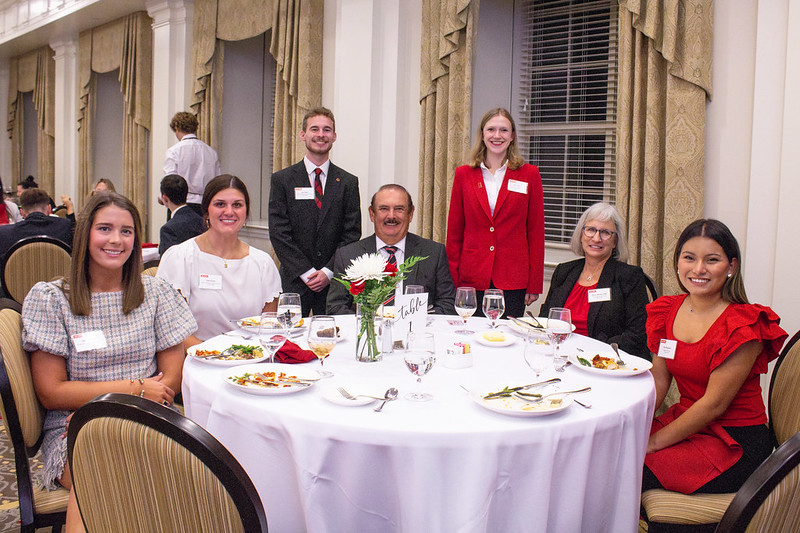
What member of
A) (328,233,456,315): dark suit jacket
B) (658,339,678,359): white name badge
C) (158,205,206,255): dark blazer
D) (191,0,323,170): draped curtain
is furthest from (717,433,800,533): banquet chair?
(191,0,323,170): draped curtain

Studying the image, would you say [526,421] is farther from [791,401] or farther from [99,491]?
[791,401]

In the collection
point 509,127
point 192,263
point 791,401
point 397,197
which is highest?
point 509,127

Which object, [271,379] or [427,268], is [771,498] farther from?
[427,268]

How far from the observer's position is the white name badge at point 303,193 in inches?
139

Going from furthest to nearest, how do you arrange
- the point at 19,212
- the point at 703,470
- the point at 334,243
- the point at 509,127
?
the point at 19,212
the point at 334,243
the point at 509,127
the point at 703,470

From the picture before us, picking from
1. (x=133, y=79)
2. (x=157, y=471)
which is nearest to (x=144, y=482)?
(x=157, y=471)

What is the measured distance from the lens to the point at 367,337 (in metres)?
1.86

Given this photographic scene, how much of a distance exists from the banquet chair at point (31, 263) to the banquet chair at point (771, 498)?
360 cm

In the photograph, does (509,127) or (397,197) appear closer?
(397,197)

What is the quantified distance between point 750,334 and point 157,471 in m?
1.64

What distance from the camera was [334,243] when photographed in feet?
11.8

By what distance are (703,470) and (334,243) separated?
2270 millimetres

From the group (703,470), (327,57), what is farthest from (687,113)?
(327,57)

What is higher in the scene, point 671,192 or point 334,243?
point 671,192
